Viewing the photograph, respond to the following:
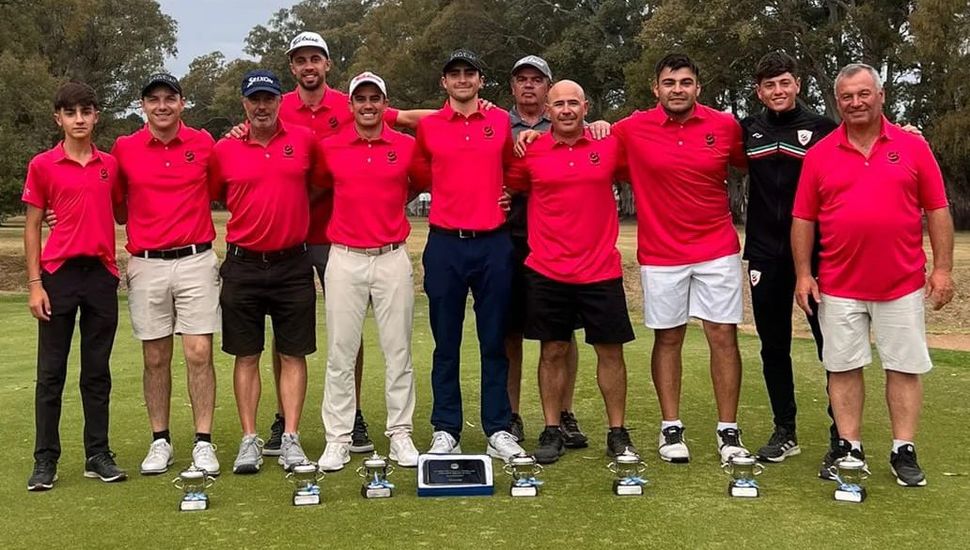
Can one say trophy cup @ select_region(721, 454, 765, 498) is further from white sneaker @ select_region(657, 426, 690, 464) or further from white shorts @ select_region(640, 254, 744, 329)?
white shorts @ select_region(640, 254, 744, 329)

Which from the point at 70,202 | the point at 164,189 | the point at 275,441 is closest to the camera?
the point at 70,202

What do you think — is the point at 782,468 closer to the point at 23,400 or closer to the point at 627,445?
the point at 627,445

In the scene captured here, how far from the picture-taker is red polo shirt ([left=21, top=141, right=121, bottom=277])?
541cm

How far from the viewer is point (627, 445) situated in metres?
5.77

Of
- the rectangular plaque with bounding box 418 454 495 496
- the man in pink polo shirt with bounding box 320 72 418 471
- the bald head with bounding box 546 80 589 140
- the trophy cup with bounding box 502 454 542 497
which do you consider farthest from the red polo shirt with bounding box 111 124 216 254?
the trophy cup with bounding box 502 454 542 497

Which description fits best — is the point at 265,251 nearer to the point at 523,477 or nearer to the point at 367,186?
the point at 367,186

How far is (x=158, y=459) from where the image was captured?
564cm

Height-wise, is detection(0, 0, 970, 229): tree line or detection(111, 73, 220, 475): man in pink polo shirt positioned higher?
detection(0, 0, 970, 229): tree line

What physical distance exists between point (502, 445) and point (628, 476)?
3.52 ft

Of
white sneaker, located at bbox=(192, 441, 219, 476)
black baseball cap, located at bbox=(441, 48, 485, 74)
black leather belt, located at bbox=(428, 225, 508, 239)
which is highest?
black baseball cap, located at bbox=(441, 48, 485, 74)

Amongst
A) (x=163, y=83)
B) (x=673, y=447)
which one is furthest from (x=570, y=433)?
(x=163, y=83)

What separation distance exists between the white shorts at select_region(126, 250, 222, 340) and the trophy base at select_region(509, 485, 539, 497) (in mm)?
2051

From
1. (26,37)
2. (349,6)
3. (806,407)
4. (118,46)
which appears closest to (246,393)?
(806,407)

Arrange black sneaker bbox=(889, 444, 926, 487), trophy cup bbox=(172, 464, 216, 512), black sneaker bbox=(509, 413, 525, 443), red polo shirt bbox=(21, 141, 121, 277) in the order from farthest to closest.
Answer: black sneaker bbox=(509, 413, 525, 443) < red polo shirt bbox=(21, 141, 121, 277) < black sneaker bbox=(889, 444, 926, 487) < trophy cup bbox=(172, 464, 216, 512)
